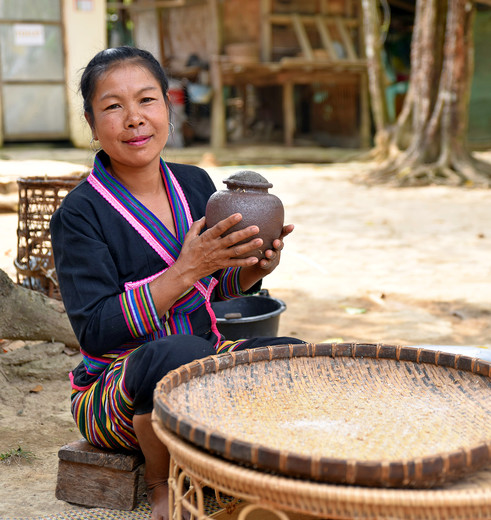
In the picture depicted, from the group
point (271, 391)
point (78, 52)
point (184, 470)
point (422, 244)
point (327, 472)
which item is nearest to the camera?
point (327, 472)

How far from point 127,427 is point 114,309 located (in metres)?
0.35

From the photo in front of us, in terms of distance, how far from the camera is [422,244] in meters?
6.05

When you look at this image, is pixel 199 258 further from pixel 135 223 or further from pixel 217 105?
pixel 217 105

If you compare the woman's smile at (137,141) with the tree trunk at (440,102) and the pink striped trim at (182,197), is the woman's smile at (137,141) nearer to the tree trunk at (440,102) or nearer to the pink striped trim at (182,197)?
the pink striped trim at (182,197)

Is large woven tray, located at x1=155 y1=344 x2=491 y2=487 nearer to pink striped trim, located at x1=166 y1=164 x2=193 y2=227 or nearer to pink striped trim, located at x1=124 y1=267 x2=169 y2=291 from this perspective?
pink striped trim, located at x1=124 y1=267 x2=169 y2=291

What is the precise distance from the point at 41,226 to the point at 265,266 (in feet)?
6.80

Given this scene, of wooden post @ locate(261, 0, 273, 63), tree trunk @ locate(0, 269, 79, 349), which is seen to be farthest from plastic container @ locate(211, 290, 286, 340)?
wooden post @ locate(261, 0, 273, 63)

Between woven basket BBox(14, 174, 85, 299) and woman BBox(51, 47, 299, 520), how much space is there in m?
1.54

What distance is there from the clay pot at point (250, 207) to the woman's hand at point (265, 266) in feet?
0.06

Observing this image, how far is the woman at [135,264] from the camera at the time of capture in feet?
6.20

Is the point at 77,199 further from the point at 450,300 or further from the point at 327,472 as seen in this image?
the point at 450,300

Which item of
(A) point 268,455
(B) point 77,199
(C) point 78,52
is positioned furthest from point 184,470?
(C) point 78,52

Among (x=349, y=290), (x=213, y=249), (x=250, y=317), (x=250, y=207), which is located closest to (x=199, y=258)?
(x=213, y=249)

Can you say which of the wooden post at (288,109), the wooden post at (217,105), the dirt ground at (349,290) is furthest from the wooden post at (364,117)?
the dirt ground at (349,290)
